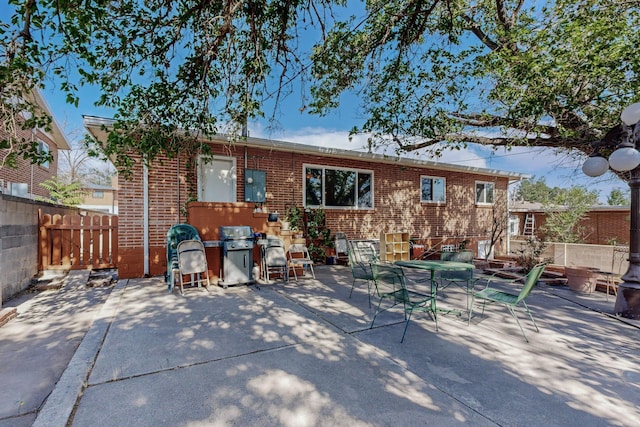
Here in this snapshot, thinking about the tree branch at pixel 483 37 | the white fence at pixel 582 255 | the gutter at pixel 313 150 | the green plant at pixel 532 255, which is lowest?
the white fence at pixel 582 255

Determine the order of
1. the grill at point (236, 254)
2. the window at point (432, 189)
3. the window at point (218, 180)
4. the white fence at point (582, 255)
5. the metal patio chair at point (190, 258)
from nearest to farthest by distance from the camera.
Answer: the metal patio chair at point (190, 258), the grill at point (236, 254), the window at point (218, 180), the white fence at point (582, 255), the window at point (432, 189)

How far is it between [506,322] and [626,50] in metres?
4.70

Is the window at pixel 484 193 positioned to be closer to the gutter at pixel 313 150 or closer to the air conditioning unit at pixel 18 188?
the gutter at pixel 313 150

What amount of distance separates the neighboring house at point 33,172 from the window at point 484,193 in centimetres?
1590

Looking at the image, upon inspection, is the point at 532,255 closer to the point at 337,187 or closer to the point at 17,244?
the point at 337,187

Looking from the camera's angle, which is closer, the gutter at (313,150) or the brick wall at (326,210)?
the gutter at (313,150)

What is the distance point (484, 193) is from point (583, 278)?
310 inches

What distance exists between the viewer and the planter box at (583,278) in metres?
6.51

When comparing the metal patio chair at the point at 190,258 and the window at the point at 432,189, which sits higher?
the window at the point at 432,189

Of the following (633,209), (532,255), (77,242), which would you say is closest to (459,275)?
(633,209)

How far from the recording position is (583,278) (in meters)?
6.56

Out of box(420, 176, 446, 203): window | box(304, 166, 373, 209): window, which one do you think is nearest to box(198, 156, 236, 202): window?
box(304, 166, 373, 209): window

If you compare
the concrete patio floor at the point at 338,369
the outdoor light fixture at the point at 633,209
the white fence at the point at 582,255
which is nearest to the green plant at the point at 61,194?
the concrete patio floor at the point at 338,369

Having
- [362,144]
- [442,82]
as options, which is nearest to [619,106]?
[442,82]
